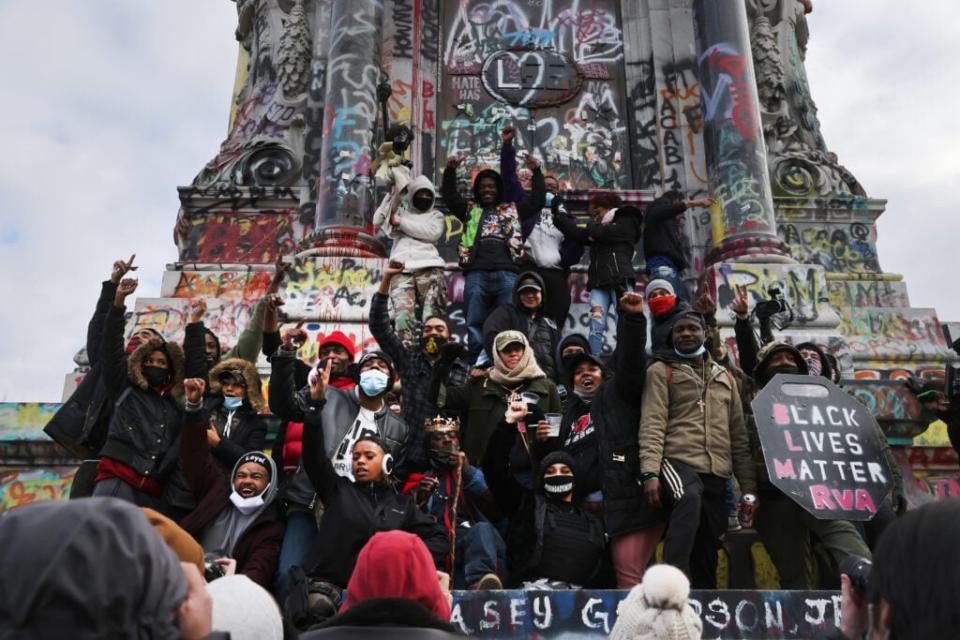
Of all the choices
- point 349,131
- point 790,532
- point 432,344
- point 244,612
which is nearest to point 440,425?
point 432,344

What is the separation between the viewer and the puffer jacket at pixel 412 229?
9.22 meters

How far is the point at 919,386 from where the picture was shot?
859cm

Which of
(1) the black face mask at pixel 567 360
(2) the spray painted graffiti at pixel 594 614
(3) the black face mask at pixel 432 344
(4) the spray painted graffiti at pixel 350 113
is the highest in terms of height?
(4) the spray painted graffiti at pixel 350 113

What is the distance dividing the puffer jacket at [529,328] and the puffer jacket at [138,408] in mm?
2561

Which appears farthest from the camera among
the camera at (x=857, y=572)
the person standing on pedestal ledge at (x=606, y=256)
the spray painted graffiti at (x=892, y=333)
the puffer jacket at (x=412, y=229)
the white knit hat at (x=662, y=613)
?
the spray painted graffiti at (x=892, y=333)

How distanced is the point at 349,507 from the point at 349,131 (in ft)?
25.9

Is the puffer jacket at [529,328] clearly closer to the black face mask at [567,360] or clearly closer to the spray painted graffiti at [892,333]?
the black face mask at [567,360]

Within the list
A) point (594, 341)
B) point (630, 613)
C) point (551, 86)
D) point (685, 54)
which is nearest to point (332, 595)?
point (630, 613)

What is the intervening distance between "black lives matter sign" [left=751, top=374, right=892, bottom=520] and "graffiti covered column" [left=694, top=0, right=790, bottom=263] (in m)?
→ 5.72

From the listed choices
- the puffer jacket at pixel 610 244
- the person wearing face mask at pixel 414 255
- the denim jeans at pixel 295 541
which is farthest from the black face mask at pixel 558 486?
the puffer jacket at pixel 610 244

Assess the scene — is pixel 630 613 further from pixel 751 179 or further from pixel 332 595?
pixel 751 179

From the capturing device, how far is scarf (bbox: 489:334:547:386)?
684 cm

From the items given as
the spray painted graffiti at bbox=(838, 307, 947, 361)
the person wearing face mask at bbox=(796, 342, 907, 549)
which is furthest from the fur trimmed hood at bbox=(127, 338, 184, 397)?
the spray painted graffiti at bbox=(838, 307, 947, 361)

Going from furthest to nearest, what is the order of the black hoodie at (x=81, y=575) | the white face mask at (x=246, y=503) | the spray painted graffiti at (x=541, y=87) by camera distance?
the spray painted graffiti at (x=541, y=87)
the white face mask at (x=246, y=503)
the black hoodie at (x=81, y=575)
